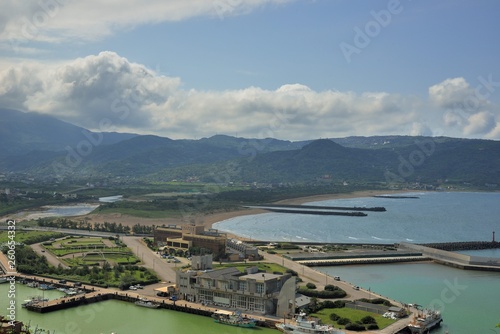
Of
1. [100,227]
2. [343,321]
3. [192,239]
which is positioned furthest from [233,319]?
[100,227]

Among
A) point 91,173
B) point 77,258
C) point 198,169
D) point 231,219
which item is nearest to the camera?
point 77,258

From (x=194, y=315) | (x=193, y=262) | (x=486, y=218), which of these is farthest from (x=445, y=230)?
(x=194, y=315)

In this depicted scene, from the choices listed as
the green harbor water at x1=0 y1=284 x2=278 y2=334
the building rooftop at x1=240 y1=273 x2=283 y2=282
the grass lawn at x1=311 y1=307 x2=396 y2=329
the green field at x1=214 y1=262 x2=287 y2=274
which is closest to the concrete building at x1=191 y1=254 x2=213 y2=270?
the green field at x1=214 y1=262 x2=287 y2=274

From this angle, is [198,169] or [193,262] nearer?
[193,262]

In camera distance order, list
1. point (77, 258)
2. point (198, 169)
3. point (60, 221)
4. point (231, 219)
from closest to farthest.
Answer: point (77, 258) → point (60, 221) → point (231, 219) → point (198, 169)

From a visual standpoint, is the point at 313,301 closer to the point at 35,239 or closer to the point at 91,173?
the point at 35,239

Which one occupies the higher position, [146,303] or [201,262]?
[201,262]

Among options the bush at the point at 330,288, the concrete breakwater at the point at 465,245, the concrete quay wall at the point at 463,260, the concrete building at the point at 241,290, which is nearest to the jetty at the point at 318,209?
the concrete breakwater at the point at 465,245

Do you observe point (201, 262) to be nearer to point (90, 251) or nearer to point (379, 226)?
point (90, 251)
